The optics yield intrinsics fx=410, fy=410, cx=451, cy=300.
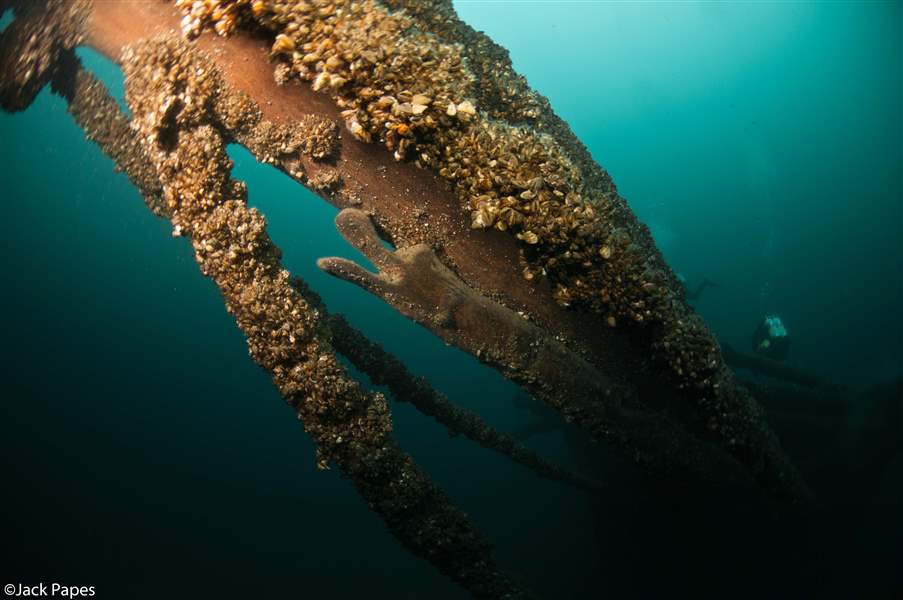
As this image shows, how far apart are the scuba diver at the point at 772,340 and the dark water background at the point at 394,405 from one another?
2.64 meters

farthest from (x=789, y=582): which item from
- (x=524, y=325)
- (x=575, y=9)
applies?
(x=575, y=9)

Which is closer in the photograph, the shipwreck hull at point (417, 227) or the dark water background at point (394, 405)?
the shipwreck hull at point (417, 227)

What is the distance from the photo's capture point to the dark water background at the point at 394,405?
1018 cm

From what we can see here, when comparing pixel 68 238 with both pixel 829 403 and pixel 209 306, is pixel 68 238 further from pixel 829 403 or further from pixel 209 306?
pixel 829 403

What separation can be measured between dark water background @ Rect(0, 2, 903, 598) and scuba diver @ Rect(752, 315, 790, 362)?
2637 mm

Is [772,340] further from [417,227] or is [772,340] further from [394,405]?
[394,405]

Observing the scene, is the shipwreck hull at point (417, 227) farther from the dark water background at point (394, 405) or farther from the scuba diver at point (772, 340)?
the scuba diver at point (772, 340)

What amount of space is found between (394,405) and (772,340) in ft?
113

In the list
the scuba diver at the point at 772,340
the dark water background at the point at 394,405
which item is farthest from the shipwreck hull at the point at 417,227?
the scuba diver at the point at 772,340

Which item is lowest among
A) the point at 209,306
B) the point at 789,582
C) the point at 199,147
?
the point at 789,582

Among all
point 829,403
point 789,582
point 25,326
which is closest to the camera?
point 789,582

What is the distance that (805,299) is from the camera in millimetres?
37844

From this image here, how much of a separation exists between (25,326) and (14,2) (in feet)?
228

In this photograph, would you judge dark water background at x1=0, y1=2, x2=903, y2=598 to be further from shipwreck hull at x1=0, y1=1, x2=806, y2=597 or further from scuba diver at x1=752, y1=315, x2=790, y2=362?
shipwreck hull at x1=0, y1=1, x2=806, y2=597
